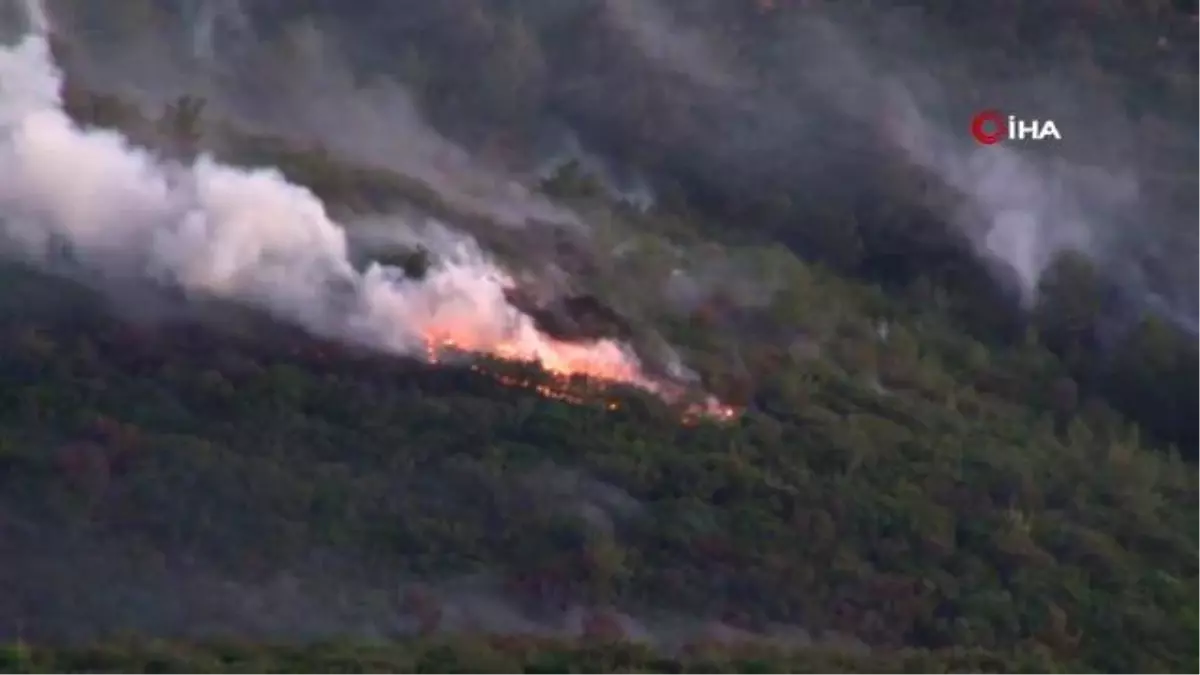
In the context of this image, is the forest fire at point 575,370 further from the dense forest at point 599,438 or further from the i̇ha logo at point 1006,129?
the i̇ha logo at point 1006,129

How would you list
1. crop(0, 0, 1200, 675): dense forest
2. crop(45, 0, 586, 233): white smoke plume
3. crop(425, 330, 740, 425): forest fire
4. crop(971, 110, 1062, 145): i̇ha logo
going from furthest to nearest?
crop(971, 110, 1062, 145): i̇ha logo
crop(45, 0, 586, 233): white smoke plume
crop(425, 330, 740, 425): forest fire
crop(0, 0, 1200, 675): dense forest

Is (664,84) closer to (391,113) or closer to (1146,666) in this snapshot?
(391,113)

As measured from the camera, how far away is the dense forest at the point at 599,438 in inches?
1011

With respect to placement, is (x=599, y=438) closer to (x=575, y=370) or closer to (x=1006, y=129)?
(x=575, y=370)

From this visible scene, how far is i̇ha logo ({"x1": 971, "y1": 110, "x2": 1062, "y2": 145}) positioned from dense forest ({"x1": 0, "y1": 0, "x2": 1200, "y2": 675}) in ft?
9.81

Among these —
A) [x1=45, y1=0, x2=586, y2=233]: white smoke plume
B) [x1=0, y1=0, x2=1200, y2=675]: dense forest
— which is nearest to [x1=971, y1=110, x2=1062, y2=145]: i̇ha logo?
[x1=0, y1=0, x2=1200, y2=675]: dense forest

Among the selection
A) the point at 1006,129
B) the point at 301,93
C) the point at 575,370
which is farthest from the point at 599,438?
the point at 1006,129

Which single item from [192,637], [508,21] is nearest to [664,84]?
[508,21]

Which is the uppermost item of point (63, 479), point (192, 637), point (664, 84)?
point (664, 84)

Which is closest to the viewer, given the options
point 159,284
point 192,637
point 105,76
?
point 192,637

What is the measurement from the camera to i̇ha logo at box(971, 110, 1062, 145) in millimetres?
49625

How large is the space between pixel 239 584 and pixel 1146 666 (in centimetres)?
1476

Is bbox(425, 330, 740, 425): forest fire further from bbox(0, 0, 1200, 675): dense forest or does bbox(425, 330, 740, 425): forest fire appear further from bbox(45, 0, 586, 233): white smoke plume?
bbox(45, 0, 586, 233): white smoke plume

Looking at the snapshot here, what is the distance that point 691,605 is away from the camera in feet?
89.9
